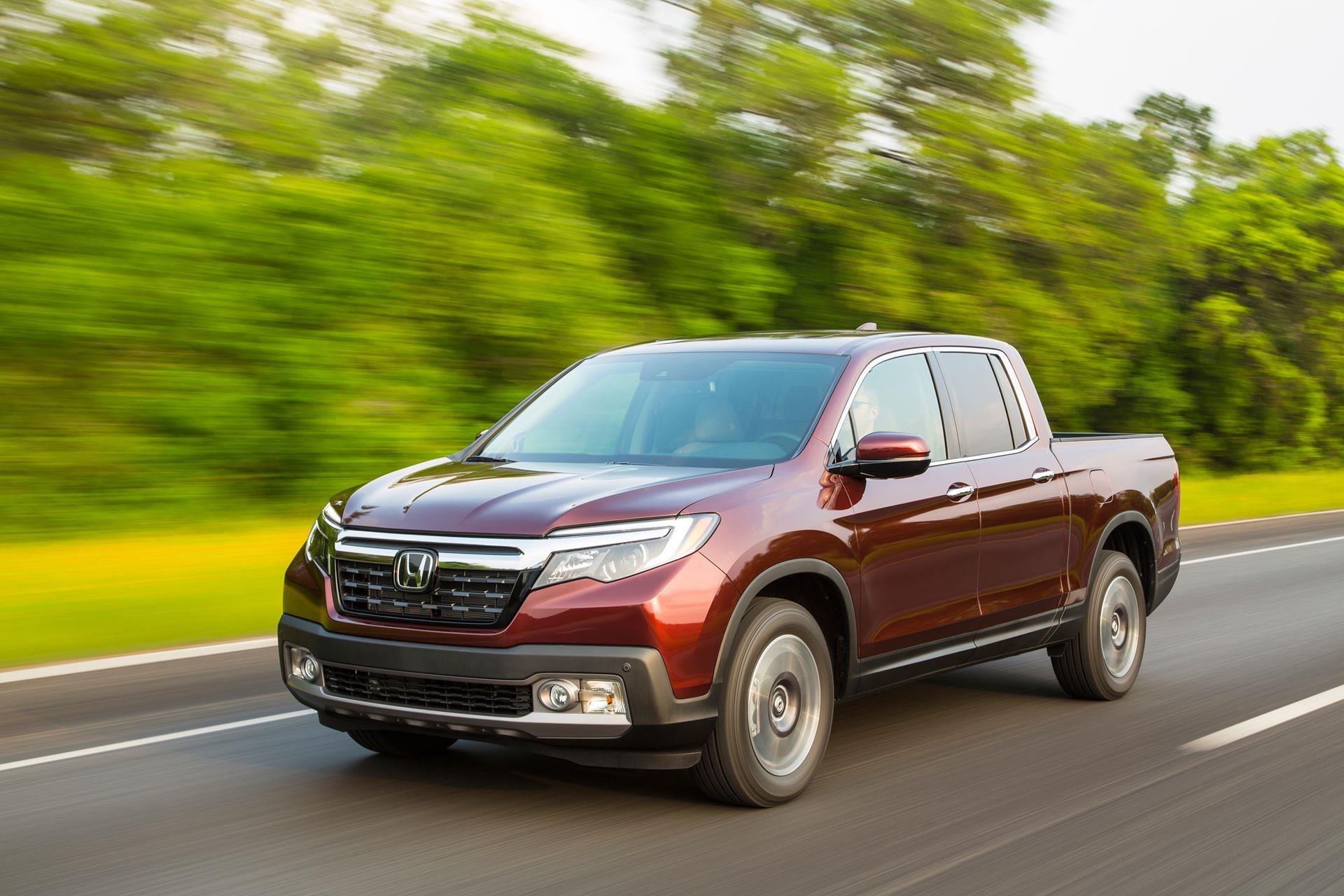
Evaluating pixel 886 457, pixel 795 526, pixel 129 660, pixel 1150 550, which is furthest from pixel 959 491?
pixel 129 660

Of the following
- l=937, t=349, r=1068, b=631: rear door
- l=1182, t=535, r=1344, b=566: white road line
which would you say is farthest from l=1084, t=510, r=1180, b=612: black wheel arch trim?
l=1182, t=535, r=1344, b=566: white road line

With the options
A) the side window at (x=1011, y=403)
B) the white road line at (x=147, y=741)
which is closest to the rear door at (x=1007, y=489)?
the side window at (x=1011, y=403)

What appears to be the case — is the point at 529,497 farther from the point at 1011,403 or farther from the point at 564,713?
the point at 1011,403

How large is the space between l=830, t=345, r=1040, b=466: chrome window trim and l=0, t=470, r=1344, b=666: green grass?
4.88 m

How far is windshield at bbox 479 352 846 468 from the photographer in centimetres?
577

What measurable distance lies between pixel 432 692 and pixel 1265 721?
13.3 ft

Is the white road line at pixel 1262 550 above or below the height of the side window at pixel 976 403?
below

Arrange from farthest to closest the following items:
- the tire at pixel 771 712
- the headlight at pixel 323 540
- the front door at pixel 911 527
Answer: the front door at pixel 911 527 < the headlight at pixel 323 540 < the tire at pixel 771 712

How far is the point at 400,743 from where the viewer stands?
5.89 m

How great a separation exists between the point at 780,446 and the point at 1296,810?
2.29 m

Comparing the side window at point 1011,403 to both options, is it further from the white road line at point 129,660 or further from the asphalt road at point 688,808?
the white road line at point 129,660

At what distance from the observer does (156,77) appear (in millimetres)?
15008

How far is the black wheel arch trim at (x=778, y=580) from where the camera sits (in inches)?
196

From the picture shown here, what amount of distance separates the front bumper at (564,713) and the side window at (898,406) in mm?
1441
